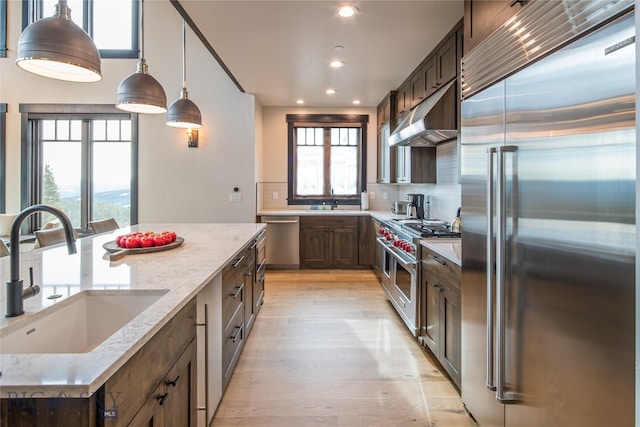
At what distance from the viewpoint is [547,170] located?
114 cm

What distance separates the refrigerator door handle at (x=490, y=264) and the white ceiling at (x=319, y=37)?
1.60 meters

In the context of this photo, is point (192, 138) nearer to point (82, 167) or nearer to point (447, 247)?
point (82, 167)

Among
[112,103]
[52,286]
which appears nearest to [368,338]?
[52,286]

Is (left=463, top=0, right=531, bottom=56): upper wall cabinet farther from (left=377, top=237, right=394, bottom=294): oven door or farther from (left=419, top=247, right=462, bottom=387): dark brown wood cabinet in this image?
(left=377, top=237, right=394, bottom=294): oven door

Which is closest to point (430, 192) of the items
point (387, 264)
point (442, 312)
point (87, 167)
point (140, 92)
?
point (387, 264)

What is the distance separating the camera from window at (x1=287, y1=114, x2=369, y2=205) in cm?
560

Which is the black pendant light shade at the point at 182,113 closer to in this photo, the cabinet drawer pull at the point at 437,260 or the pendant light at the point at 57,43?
the pendant light at the point at 57,43

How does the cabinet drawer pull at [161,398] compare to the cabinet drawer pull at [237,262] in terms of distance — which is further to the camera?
the cabinet drawer pull at [237,262]

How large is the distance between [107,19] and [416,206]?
5477 mm

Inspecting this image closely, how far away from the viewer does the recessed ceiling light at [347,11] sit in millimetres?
2416

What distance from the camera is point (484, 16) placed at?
1593 mm

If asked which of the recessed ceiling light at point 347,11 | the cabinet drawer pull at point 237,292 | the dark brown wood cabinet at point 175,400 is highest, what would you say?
the recessed ceiling light at point 347,11

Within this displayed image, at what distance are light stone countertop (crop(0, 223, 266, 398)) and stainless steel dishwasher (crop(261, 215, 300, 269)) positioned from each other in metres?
2.22

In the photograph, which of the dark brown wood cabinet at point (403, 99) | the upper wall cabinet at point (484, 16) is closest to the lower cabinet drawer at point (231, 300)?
the upper wall cabinet at point (484, 16)
